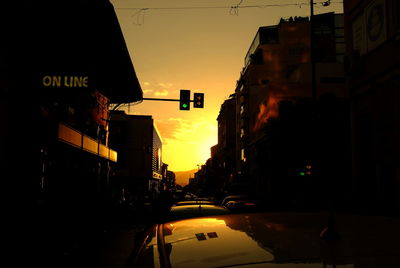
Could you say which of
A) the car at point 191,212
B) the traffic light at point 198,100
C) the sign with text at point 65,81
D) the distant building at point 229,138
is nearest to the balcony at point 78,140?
the sign with text at point 65,81

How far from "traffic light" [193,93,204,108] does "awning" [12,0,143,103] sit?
14.8 feet

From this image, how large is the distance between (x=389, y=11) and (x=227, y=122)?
78695 millimetres

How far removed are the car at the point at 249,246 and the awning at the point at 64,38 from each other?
14160 mm

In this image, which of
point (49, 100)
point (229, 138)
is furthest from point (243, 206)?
point (229, 138)

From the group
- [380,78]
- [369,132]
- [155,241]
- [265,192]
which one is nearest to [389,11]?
[380,78]

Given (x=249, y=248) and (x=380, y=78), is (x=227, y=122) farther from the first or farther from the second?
(x=249, y=248)

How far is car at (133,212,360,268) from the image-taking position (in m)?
1.93

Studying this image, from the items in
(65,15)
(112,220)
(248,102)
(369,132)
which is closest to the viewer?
(65,15)

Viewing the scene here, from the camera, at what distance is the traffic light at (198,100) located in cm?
2055

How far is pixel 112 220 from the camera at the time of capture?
2048cm

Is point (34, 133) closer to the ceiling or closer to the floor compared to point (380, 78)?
closer to the floor

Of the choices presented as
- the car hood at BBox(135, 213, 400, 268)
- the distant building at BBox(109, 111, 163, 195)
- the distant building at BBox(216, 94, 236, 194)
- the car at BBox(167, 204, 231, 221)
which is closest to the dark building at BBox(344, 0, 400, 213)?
the car at BBox(167, 204, 231, 221)

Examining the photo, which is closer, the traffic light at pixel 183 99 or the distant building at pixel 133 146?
the traffic light at pixel 183 99

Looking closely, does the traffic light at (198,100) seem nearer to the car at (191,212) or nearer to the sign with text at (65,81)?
the sign with text at (65,81)
